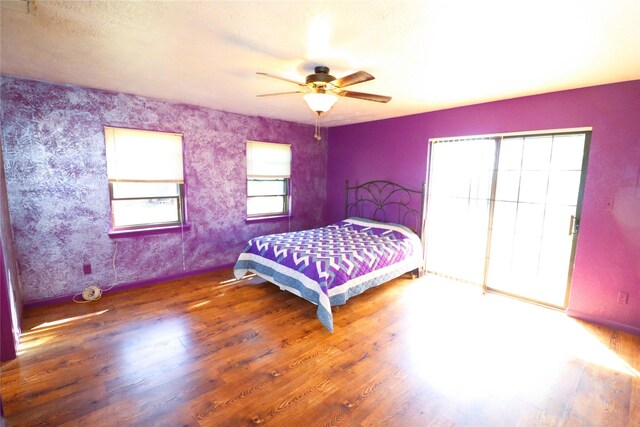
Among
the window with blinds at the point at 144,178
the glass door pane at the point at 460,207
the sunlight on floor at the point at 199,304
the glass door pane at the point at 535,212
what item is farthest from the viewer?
the glass door pane at the point at 460,207

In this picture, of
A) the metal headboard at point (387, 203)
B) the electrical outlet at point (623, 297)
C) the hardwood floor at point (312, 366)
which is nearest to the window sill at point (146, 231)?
the hardwood floor at point (312, 366)

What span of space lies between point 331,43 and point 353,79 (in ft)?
0.94

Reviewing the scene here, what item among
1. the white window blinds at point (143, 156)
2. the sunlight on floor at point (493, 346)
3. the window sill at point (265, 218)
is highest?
the white window blinds at point (143, 156)

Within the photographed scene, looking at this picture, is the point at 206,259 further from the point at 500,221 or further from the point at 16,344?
the point at 500,221

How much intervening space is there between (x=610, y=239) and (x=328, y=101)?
309 cm

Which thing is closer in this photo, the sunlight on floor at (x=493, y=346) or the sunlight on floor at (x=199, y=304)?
the sunlight on floor at (x=493, y=346)

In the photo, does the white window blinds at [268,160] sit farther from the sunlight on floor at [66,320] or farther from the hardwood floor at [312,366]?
the sunlight on floor at [66,320]

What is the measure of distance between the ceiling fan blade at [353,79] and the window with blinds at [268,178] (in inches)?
103

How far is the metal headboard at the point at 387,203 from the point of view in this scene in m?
4.38

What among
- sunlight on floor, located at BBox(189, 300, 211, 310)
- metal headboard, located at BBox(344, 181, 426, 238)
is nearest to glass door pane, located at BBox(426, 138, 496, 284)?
metal headboard, located at BBox(344, 181, 426, 238)

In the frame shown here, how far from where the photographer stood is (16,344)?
2.40 metres

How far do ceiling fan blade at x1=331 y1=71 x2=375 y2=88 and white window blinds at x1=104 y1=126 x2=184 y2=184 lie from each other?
260 cm

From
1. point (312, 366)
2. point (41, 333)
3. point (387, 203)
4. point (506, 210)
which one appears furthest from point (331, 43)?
point (41, 333)

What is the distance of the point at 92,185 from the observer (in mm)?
3320
